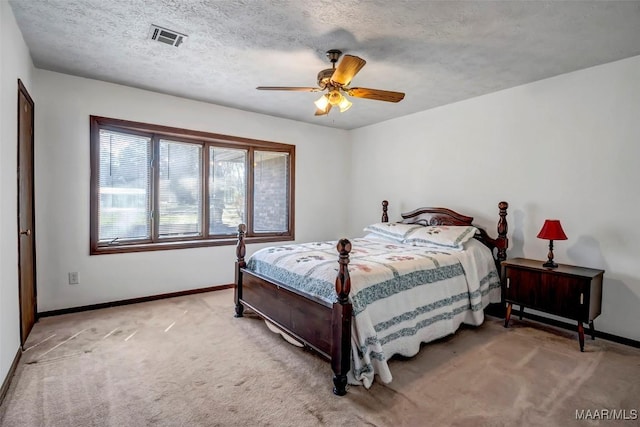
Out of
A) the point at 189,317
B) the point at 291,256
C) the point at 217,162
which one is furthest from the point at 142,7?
the point at 189,317

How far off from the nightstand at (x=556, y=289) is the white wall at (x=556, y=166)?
0.28 meters

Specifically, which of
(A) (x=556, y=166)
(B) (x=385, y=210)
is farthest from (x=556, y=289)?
(B) (x=385, y=210)

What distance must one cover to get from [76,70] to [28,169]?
3.70 ft

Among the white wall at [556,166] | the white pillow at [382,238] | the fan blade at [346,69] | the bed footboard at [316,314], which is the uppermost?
the fan blade at [346,69]

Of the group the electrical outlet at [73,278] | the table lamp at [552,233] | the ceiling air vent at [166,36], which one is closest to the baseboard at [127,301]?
the electrical outlet at [73,278]

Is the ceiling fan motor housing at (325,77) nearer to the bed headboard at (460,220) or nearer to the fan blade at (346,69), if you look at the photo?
the fan blade at (346,69)

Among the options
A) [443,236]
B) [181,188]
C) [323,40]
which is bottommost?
[443,236]

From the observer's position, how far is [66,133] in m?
3.53

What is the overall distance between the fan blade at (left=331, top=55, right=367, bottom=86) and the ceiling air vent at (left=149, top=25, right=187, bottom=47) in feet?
4.14

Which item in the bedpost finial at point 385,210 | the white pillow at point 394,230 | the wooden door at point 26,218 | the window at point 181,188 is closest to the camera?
the wooden door at point 26,218

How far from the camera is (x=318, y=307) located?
2.44 m

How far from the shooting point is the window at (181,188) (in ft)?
12.6

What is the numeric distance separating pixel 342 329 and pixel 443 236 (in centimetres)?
204

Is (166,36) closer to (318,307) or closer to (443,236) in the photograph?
(318,307)
